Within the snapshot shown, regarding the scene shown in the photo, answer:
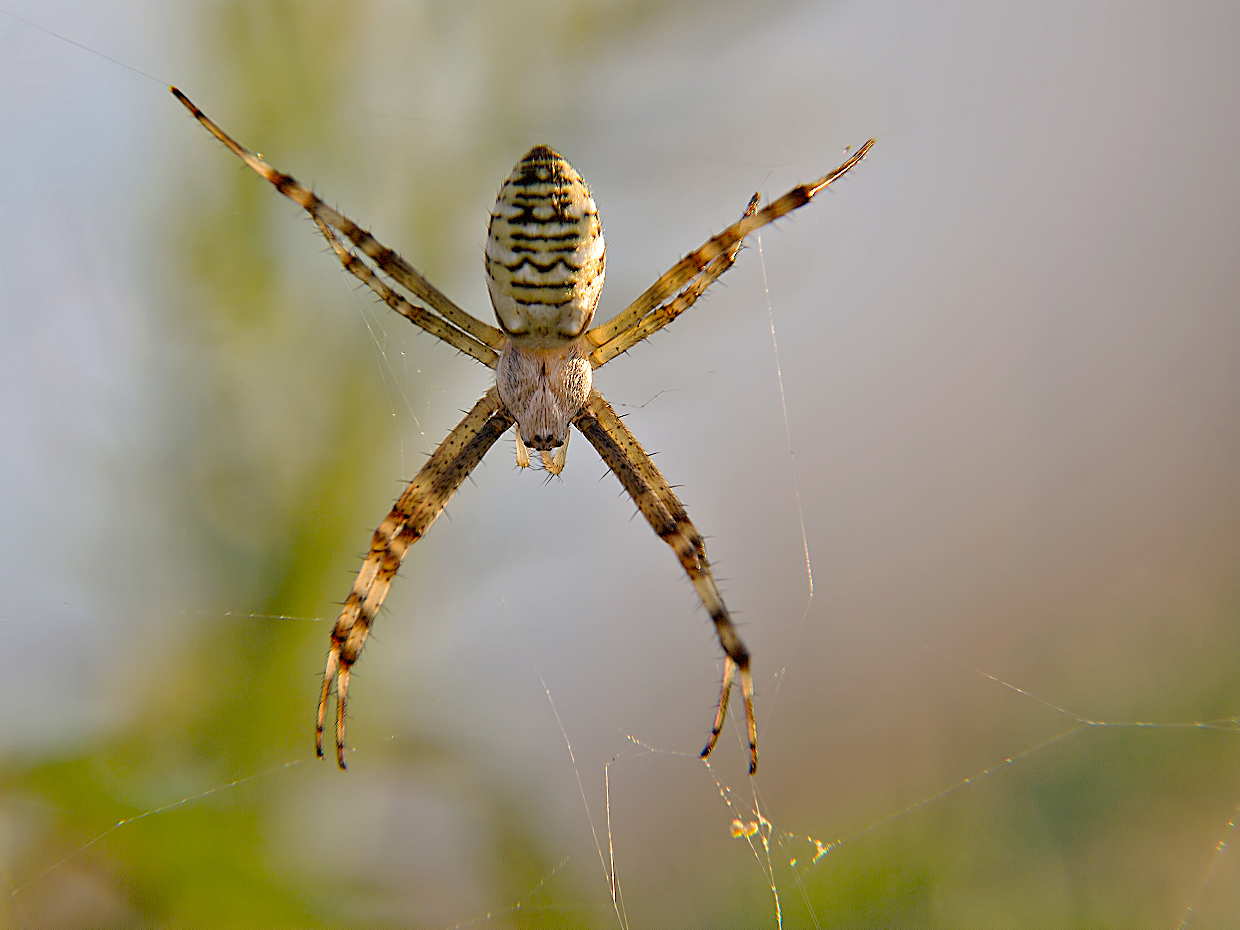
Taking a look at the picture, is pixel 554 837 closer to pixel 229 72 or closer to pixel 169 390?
pixel 169 390

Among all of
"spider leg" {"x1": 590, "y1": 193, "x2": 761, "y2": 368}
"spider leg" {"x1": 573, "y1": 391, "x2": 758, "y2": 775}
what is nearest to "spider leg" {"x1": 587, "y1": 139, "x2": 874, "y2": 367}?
"spider leg" {"x1": 590, "y1": 193, "x2": 761, "y2": 368}

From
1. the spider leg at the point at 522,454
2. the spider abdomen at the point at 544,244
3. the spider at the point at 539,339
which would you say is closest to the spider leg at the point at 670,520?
the spider at the point at 539,339

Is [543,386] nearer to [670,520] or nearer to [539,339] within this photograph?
[539,339]

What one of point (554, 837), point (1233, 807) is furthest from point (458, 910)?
point (1233, 807)

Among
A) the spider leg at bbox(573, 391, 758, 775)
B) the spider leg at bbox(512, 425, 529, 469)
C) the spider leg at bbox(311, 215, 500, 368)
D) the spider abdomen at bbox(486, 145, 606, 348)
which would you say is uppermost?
the spider leg at bbox(311, 215, 500, 368)

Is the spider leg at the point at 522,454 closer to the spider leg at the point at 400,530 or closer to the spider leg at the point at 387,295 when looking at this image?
the spider leg at the point at 400,530

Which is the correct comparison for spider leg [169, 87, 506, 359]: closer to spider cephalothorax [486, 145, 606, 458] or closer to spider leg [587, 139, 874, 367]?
spider cephalothorax [486, 145, 606, 458]

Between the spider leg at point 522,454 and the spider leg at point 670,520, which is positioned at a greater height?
the spider leg at point 522,454
